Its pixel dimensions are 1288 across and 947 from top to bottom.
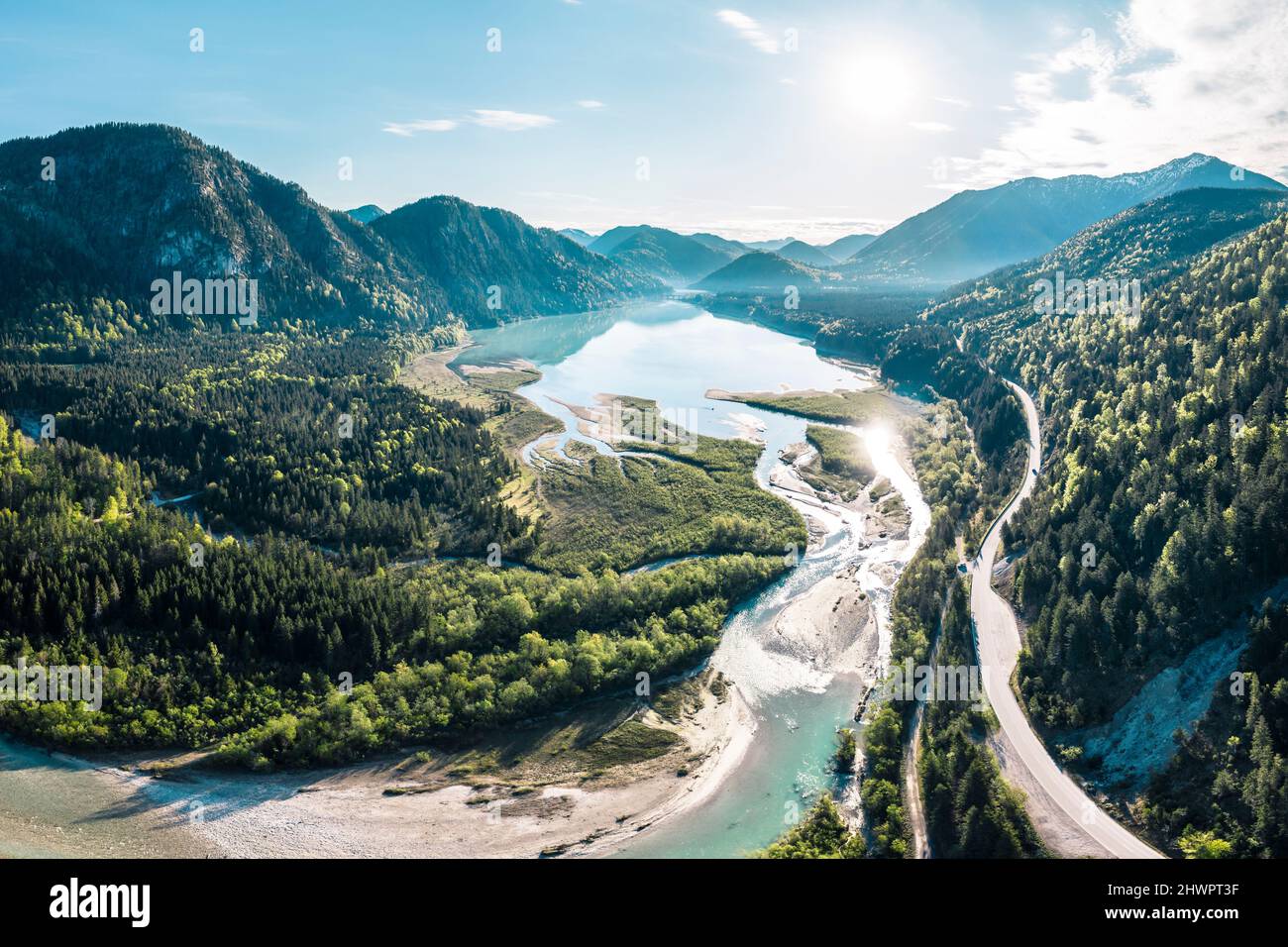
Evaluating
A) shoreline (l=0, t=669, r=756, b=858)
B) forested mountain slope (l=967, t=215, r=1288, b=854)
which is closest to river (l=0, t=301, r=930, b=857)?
shoreline (l=0, t=669, r=756, b=858)

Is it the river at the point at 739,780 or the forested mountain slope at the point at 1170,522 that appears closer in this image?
the river at the point at 739,780

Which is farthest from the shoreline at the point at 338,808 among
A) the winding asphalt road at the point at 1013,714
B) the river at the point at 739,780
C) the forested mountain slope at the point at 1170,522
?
the forested mountain slope at the point at 1170,522

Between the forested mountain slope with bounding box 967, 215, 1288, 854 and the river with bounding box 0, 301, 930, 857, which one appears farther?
the forested mountain slope with bounding box 967, 215, 1288, 854

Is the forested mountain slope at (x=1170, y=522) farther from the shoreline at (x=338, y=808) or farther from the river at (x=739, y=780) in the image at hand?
the shoreline at (x=338, y=808)

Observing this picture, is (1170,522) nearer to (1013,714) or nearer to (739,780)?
(1013,714)

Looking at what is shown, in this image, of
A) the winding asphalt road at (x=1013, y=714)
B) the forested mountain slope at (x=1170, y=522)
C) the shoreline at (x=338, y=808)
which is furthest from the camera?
the forested mountain slope at (x=1170, y=522)

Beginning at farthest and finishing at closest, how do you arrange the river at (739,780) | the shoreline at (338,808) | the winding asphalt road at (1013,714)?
the winding asphalt road at (1013,714) → the shoreline at (338,808) → the river at (739,780)

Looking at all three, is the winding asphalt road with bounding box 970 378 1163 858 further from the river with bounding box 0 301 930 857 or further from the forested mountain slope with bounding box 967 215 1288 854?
the river with bounding box 0 301 930 857
